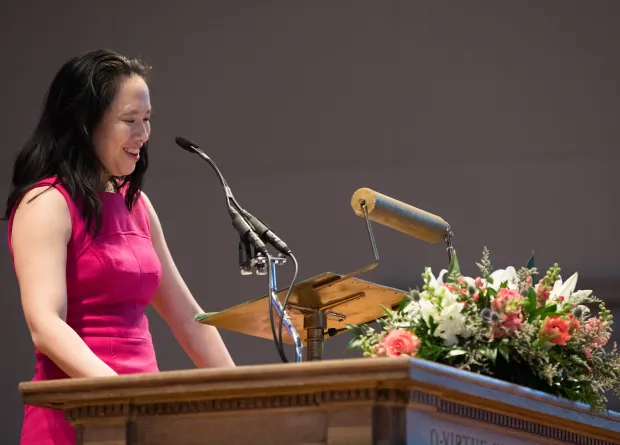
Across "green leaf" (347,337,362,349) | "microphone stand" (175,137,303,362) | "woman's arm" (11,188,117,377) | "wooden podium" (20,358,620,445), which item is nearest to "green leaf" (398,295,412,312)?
"green leaf" (347,337,362,349)

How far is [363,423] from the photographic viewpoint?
1.97 meters

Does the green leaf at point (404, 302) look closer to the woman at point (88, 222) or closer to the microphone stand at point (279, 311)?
the microphone stand at point (279, 311)

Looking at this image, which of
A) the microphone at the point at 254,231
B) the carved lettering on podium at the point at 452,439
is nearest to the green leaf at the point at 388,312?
the microphone at the point at 254,231

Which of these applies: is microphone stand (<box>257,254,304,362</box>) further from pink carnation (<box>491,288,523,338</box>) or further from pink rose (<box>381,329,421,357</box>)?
pink carnation (<box>491,288,523,338</box>)

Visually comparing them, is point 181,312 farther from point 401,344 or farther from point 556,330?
point 556,330

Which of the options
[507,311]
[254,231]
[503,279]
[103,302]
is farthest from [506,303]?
[103,302]

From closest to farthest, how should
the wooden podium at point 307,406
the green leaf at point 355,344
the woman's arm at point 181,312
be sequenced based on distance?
the wooden podium at point 307,406, the green leaf at point 355,344, the woman's arm at point 181,312

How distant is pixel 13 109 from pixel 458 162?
207cm

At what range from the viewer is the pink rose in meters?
2.28

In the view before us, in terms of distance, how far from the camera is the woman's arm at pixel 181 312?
3070 millimetres

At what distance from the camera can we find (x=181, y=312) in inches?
121

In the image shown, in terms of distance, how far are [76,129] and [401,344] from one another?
3.39 feet

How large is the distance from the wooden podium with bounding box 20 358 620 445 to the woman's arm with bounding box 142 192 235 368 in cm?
86

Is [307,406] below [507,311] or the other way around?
below
